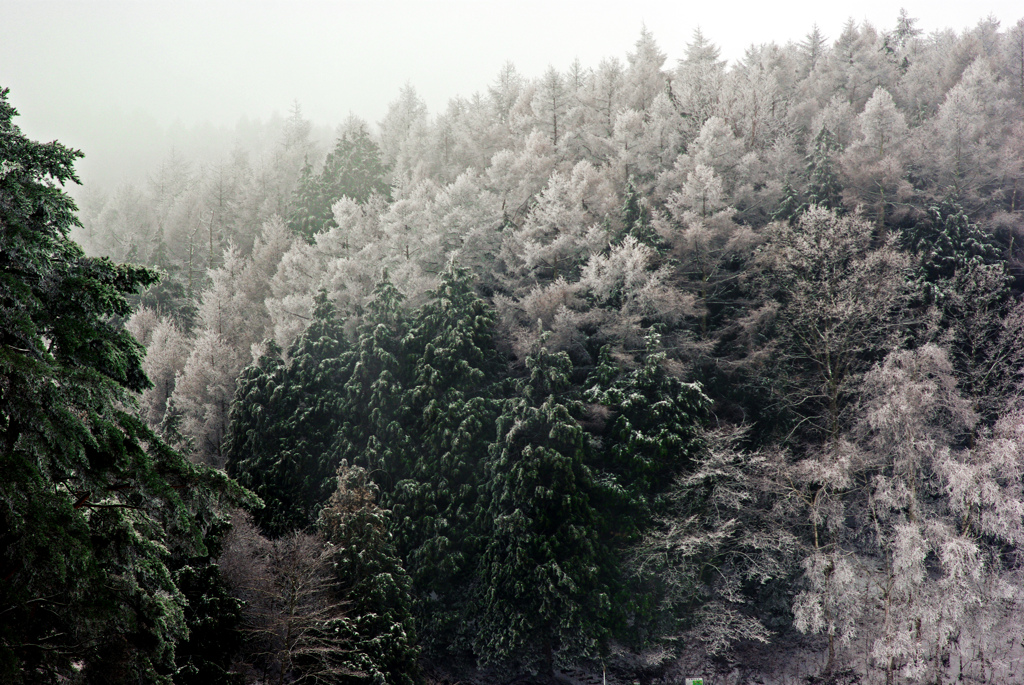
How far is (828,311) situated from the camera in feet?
72.3

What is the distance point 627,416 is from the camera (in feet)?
77.6

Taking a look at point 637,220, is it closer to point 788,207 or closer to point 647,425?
point 788,207

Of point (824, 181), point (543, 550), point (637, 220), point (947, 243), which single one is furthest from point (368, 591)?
point (824, 181)

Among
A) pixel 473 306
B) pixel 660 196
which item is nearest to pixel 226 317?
pixel 473 306

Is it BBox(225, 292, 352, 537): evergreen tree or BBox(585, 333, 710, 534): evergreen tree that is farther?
BBox(225, 292, 352, 537): evergreen tree

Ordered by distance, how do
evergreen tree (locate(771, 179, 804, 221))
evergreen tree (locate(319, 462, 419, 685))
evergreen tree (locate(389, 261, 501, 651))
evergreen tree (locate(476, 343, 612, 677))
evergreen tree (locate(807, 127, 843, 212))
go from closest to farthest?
evergreen tree (locate(319, 462, 419, 685))
evergreen tree (locate(476, 343, 612, 677))
evergreen tree (locate(389, 261, 501, 651))
evergreen tree (locate(771, 179, 804, 221))
evergreen tree (locate(807, 127, 843, 212))

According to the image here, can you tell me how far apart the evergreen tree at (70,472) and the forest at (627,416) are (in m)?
0.09

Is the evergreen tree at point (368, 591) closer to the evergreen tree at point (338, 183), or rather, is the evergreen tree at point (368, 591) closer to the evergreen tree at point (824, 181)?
the evergreen tree at point (824, 181)

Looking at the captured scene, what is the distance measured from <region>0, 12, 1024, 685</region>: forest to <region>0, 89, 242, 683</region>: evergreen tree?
0.29 ft

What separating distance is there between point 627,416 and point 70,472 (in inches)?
778

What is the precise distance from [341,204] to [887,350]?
1056 inches

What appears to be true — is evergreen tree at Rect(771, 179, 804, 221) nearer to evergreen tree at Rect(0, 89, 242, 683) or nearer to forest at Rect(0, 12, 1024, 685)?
forest at Rect(0, 12, 1024, 685)

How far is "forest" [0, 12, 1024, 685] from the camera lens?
18375mm

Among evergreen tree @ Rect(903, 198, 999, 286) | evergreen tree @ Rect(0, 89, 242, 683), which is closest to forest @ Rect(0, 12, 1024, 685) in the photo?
evergreen tree @ Rect(0, 89, 242, 683)
